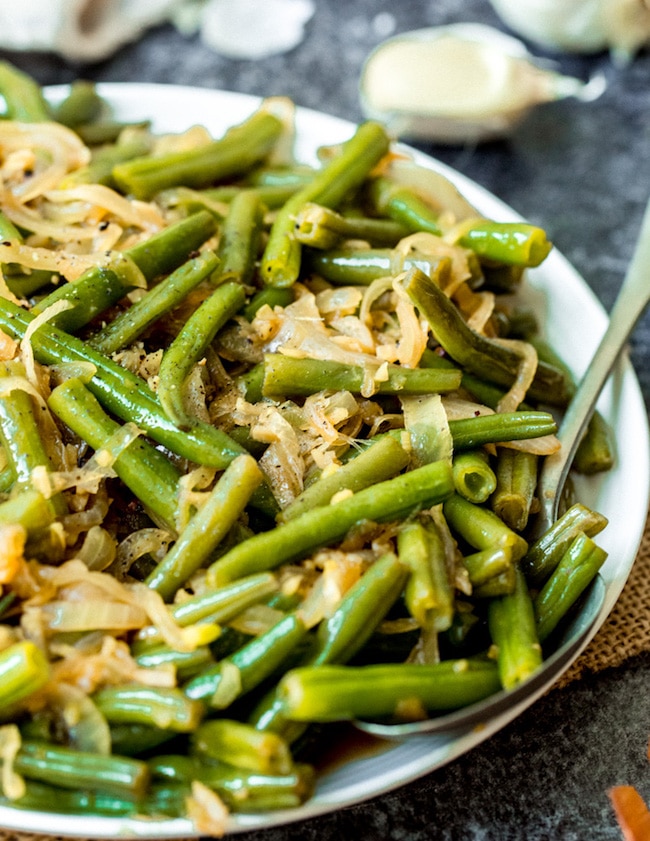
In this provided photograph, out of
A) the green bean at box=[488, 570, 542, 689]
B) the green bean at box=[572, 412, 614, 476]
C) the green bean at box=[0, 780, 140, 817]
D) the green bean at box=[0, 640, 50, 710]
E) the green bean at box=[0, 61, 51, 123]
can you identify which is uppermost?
the green bean at box=[0, 61, 51, 123]

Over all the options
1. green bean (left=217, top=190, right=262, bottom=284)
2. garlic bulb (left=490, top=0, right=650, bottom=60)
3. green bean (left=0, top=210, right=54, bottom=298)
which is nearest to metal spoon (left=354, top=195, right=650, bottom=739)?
green bean (left=217, top=190, right=262, bottom=284)

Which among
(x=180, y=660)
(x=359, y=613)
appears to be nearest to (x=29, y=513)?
(x=180, y=660)

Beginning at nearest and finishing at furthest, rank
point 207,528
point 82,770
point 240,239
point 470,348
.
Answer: point 82,770, point 207,528, point 470,348, point 240,239

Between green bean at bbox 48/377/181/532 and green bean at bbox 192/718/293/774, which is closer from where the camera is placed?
green bean at bbox 192/718/293/774

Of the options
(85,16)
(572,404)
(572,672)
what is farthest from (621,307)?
(85,16)

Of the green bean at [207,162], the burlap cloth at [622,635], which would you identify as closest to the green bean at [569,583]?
the burlap cloth at [622,635]

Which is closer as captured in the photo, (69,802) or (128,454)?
(69,802)

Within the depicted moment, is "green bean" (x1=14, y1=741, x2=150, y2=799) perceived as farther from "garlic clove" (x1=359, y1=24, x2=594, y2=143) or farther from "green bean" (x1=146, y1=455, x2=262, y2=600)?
"garlic clove" (x1=359, y1=24, x2=594, y2=143)

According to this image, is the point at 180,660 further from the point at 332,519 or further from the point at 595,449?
the point at 595,449
